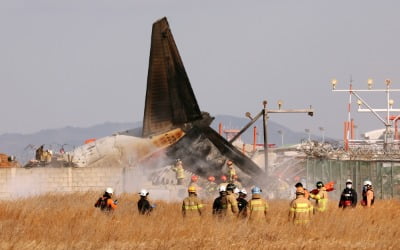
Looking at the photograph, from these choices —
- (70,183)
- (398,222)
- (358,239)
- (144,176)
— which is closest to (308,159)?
(144,176)

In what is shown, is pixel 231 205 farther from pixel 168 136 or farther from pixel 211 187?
pixel 168 136

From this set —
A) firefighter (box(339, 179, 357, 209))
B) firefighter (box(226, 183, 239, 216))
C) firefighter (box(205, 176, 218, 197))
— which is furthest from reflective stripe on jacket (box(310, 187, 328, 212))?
firefighter (box(205, 176, 218, 197))

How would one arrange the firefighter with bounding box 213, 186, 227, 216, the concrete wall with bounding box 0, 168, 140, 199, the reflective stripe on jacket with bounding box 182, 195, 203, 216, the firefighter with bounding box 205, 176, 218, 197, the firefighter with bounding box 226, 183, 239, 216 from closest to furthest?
the firefighter with bounding box 226, 183, 239, 216, the firefighter with bounding box 213, 186, 227, 216, the reflective stripe on jacket with bounding box 182, 195, 203, 216, the concrete wall with bounding box 0, 168, 140, 199, the firefighter with bounding box 205, 176, 218, 197

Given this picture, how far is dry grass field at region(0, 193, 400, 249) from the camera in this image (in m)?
21.4

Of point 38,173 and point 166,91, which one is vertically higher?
point 166,91

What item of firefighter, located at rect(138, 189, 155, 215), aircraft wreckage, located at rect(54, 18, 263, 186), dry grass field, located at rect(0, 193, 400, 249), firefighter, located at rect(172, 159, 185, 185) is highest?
aircraft wreckage, located at rect(54, 18, 263, 186)

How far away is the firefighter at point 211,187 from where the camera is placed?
Result: 42909 mm

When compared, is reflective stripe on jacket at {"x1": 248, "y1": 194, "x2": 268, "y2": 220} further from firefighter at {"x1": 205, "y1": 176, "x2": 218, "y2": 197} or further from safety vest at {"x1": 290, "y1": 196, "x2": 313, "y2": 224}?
firefighter at {"x1": 205, "y1": 176, "x2": 218, "y2": 197}

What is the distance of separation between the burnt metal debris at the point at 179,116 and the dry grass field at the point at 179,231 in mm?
14479

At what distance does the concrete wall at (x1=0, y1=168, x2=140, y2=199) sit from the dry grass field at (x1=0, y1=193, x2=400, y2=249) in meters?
12.1

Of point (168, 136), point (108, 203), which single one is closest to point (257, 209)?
point (108, 203)

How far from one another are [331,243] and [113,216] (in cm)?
679

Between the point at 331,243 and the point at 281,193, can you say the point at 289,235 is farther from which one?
the point at 281,193

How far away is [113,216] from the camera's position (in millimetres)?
26984
